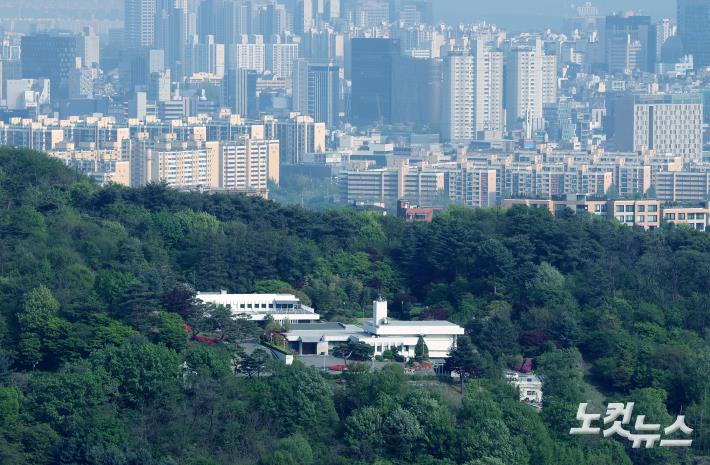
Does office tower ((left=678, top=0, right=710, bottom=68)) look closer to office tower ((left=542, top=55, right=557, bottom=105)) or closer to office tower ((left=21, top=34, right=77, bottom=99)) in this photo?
office tower ((left=542, top=55, right=557, bottom=105))

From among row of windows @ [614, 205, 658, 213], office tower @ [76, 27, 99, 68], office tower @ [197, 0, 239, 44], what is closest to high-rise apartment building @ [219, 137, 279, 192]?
row of windows @ [614, 205, 658, 213]

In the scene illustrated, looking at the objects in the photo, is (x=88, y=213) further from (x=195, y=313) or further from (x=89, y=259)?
(x=195, y=313)

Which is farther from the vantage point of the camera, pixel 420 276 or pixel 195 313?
pixel 420 276

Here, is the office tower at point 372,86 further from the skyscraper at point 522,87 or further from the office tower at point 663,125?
the office tower at point 663,125

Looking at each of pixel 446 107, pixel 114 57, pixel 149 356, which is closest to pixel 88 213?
pixel 149 356

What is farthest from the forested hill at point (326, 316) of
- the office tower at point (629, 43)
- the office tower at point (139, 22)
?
the office tower at point (139, 22)
